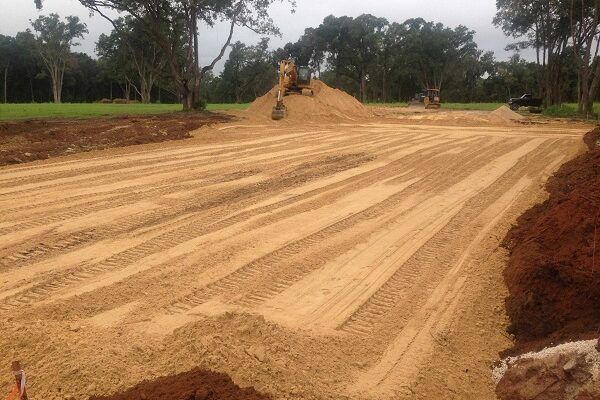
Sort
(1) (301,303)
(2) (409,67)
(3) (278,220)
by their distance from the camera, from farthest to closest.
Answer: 1. (2) (409,67)
2. (3) (278,220)
3. (1) (301,303)

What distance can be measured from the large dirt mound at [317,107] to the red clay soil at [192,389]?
76.6 ft

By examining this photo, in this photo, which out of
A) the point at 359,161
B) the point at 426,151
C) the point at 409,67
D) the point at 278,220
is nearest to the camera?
the point at 278,220

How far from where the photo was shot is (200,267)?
598cm

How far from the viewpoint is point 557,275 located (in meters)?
4.88

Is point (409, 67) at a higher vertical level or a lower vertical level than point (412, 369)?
higher

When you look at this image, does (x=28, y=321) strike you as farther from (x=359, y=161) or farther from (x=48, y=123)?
(x=48, y=123)

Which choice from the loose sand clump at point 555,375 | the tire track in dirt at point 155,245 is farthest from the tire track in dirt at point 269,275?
the loose sand clump at point 555,375

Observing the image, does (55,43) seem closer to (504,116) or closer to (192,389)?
(504,116)

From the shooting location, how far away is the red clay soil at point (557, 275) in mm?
4457

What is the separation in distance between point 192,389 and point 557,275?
3.33 metres

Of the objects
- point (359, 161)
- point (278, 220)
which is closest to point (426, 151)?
point (359, 161)

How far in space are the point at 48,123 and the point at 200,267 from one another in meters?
16.3

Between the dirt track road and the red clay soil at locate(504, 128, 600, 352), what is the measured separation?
9.7 inches

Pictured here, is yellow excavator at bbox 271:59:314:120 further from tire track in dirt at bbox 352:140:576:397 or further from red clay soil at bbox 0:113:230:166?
tire track in dirt at bbox 352:140:576:397
